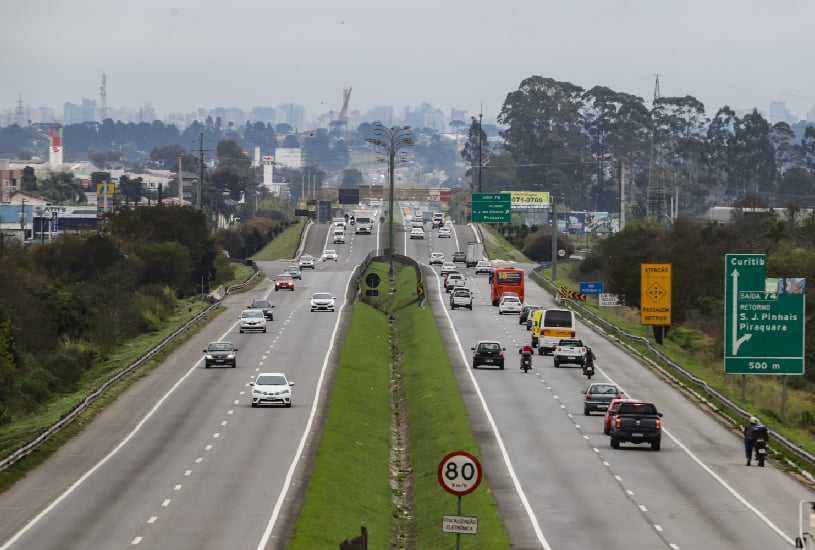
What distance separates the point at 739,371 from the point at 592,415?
5289 mm

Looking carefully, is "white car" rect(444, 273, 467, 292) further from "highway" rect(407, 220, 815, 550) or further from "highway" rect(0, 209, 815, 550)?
"highway" rect(407, 220, 815, 550)

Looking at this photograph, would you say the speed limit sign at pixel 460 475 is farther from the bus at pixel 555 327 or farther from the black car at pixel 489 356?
the bus at pixel 555 327

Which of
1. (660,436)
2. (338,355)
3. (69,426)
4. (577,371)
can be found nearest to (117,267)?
(338,355)

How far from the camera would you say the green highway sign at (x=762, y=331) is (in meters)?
53.8

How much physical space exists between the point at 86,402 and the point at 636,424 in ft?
64.7

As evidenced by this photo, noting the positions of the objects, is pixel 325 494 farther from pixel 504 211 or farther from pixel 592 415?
pixel 504 211

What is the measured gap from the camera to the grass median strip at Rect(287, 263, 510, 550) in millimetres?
35469

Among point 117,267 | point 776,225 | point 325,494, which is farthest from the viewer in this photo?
point 776,225

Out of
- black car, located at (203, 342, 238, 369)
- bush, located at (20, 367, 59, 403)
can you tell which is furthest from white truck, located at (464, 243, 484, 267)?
bush, located at (20, 367, 59, 403)

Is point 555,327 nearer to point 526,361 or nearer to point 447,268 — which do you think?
point 526,361

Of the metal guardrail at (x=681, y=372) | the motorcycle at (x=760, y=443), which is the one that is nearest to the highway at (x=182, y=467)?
the motorcycle at (x=760, y=443)

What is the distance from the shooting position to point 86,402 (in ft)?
183

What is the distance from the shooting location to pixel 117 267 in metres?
110

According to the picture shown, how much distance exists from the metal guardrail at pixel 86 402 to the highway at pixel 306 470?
0.74 metres
